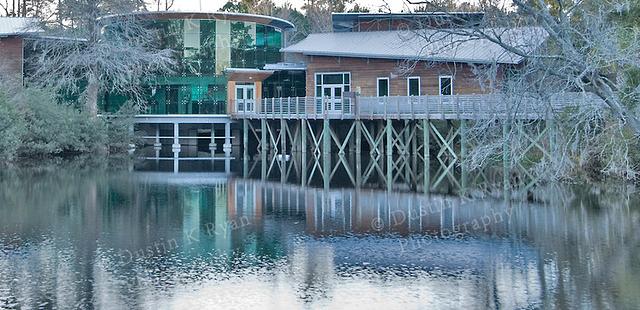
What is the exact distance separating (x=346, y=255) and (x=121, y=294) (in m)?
4.32

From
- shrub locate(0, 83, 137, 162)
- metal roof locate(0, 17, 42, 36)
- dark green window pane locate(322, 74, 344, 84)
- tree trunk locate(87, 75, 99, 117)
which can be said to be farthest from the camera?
tree trunk locate(87, 75, 99, 117)

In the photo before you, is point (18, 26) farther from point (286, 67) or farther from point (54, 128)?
point (286, 67)

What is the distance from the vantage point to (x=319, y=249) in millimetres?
15172

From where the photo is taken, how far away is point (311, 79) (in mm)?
37438

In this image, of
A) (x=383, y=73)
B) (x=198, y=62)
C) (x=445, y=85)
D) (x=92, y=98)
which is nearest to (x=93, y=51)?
(x=92, y=98)

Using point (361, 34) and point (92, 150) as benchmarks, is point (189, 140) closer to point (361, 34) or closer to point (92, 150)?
point (92, 150)

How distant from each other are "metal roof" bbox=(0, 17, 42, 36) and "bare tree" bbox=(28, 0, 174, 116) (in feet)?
2.50

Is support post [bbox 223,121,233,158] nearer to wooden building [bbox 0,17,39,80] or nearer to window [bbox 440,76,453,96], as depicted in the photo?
wooden building [bbox 0,17,39,80]

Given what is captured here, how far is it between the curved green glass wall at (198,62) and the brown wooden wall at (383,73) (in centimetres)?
618

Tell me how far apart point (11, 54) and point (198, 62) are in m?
8.82

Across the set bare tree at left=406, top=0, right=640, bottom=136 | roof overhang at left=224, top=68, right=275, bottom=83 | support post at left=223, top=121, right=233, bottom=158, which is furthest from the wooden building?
bare tree at left=406, top=0, right=640, bottom=136

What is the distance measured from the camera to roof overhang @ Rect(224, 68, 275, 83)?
135 ft

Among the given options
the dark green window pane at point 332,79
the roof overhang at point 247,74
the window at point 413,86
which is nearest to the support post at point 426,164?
the window at point 413,86

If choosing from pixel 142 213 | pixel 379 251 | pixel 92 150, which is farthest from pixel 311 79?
pixel 379 251
